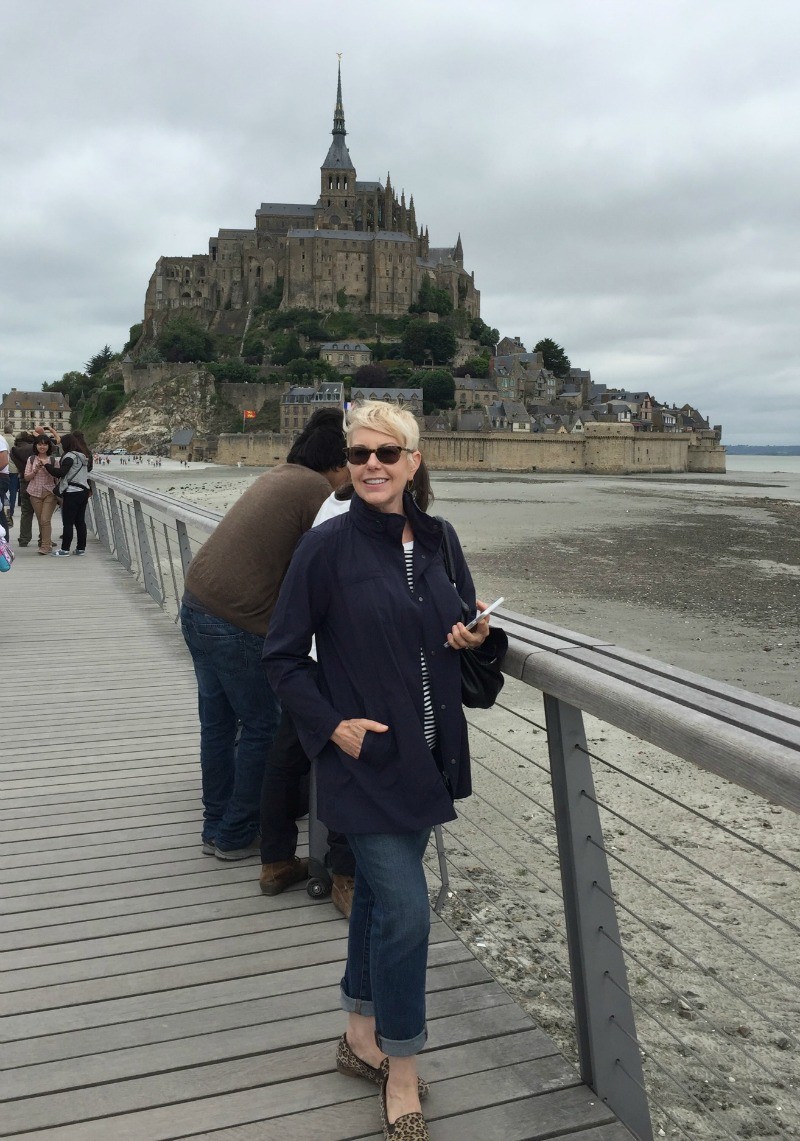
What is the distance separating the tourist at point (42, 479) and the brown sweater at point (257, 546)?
7.53 m

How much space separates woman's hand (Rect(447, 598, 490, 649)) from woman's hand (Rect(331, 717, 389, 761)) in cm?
22

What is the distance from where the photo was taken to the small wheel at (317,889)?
295 centimetres

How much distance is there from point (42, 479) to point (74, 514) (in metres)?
0.49

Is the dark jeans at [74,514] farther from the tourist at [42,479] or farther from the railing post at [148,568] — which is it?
the railing post at [148,568]

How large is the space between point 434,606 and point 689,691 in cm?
52

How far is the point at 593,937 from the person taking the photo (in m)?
2.09

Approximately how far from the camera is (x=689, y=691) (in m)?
1.85

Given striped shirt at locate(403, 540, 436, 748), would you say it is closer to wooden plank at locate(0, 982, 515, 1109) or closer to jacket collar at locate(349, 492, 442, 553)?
jacket collar at locate(349, 492, 442, 553)

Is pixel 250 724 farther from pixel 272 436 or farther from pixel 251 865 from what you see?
pixel 272 436

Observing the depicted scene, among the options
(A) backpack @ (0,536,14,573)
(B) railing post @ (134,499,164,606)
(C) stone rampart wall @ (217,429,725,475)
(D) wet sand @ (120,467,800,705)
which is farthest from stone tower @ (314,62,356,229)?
(A) backpack @ (0,536,14,573)

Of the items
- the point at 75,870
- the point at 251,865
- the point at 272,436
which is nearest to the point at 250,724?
the point at 251,865

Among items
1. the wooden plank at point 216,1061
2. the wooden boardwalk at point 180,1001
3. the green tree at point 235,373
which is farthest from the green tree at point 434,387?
the wooden plank at point 216,1061

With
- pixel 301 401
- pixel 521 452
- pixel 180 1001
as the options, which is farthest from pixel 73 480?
pixel 521 452

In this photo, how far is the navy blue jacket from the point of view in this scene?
1925 mm
